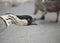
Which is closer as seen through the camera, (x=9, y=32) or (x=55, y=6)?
(x=9, y=32)

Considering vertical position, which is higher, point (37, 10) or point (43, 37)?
point (37, 10)

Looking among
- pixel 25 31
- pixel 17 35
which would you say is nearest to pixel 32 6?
pixel 25 31

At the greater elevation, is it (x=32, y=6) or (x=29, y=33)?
(x=32, y=6)

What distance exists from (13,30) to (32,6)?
101 centimetres

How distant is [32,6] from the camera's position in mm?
2588

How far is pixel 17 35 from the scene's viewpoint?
1.53 meters

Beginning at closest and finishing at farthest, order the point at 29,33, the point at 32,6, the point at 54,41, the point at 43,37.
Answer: the point at 54,41, the point at 43,37, the point at 29,33, the point at 32,6

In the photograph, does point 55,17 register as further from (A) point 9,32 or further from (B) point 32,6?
(A) point 9,32

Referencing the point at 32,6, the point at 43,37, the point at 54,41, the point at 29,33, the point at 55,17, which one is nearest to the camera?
the point at 54,41

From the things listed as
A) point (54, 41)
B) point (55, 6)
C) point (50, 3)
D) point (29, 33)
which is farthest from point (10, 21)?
point (55, 6)

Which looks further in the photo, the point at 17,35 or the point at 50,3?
the point at 50,3

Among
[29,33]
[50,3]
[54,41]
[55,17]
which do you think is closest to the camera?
[54,41]

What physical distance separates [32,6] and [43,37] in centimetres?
118

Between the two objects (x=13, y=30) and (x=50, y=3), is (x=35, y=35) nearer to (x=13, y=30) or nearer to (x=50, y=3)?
(x=13, y=30)
